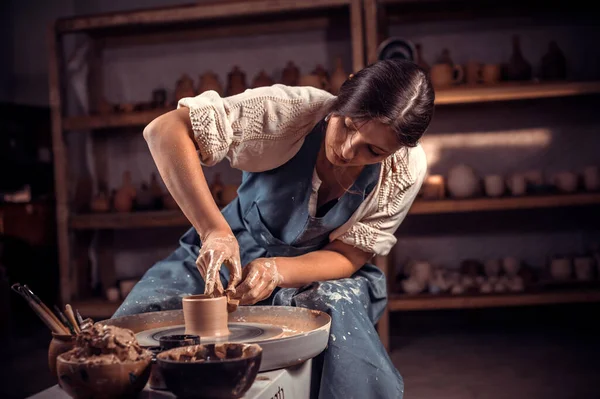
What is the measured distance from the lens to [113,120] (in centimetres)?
399

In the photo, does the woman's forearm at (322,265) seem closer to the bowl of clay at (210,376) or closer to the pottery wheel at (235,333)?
the pottery wheel at (235,333)

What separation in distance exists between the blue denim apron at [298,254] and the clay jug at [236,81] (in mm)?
2019

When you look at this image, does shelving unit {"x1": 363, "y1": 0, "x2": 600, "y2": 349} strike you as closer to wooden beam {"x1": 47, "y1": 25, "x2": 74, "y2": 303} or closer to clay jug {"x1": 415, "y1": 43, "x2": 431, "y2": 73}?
clay jug {"x1": 415, "y1": 43, "x2": 431, "y2": 73}

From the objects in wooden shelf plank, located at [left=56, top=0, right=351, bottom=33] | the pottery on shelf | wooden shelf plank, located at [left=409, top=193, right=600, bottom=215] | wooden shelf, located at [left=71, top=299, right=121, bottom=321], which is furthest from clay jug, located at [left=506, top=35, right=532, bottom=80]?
wooden shelf, located at [left=71, top=299, right=121, bottom=321]

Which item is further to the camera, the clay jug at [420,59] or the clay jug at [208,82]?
the clay jug at [208,82]

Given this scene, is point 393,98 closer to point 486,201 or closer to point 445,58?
point 486,201

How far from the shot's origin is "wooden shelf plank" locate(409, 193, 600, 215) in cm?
366

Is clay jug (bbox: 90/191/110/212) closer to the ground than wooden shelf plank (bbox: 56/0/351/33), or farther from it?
closer to the ground

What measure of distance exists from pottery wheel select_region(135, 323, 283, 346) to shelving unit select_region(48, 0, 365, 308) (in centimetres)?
238

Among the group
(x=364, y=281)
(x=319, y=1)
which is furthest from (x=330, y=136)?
(x=319, y=1)

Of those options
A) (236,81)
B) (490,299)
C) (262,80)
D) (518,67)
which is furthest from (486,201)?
(236,81)

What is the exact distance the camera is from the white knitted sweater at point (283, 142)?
179 centimetres

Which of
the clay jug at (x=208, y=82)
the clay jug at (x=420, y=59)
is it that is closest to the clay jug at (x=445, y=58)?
the clay jug at (x=420, y=59)

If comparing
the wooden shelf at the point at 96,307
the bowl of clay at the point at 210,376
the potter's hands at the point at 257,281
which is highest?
the potter's hands at the point at 257,281
